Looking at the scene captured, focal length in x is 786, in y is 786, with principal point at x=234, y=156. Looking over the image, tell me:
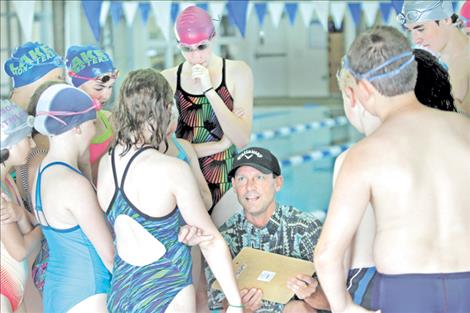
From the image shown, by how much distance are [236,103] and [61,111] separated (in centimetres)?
96

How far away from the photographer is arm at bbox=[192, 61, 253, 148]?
3096mm

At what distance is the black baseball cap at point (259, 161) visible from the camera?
270 centimetres

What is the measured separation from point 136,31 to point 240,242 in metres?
13.3

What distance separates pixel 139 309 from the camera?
2375 millimetres

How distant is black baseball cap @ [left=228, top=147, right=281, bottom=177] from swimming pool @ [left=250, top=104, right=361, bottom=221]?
4444mm

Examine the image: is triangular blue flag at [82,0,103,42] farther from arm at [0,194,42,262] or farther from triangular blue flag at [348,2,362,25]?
arm at [0,194,42,262]

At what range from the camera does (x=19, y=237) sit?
2512mm

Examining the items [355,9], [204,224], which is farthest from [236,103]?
[355,9]

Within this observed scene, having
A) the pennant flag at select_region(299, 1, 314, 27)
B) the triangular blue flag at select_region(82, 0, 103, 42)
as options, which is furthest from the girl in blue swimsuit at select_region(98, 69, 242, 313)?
the pennant flag at select_region(299, 1, 314, 27)

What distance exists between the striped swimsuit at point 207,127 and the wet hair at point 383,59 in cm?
128

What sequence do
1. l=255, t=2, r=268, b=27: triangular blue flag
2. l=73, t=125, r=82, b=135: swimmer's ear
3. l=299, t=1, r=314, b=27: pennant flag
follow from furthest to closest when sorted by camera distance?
l=255, t=2, r=268, b=27: triangular blue flag
l=299, t=1, r=314, b=27: pennant flag
l=73, t=125, r=82, b=135: swimmer's ear

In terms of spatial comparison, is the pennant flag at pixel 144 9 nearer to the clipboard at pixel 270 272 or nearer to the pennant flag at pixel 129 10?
the pennant flag at pixel 129 10

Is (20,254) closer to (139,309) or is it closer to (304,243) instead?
(139,309)

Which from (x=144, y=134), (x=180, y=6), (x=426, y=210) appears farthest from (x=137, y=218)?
(x=180, y=6)
